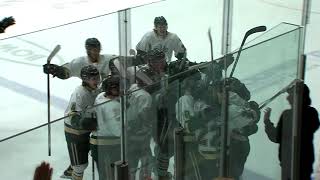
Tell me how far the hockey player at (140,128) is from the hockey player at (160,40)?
3.54ft

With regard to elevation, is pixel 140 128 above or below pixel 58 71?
above

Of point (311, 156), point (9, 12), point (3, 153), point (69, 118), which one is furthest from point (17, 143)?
point (9, 12)

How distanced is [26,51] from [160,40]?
42.6 inches

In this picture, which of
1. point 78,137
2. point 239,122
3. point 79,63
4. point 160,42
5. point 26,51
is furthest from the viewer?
point 26,51

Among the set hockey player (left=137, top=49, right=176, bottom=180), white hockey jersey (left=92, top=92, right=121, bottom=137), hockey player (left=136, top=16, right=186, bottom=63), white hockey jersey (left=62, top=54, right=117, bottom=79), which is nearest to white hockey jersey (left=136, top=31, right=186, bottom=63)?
hockey player (left=136, top=16, right=186, bottom=63)

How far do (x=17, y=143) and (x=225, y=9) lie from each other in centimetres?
186

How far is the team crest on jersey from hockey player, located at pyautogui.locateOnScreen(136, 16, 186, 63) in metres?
0.57

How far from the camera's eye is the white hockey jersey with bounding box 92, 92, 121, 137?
129 centimetres

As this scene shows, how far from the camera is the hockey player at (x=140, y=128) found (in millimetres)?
1354

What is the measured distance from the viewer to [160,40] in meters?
2.92

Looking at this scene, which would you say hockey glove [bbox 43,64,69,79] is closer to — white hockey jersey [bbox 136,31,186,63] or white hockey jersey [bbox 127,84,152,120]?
white hockey jersey [bbox 136,31,186,63]

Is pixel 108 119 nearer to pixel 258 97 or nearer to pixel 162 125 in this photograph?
pixel 162 125

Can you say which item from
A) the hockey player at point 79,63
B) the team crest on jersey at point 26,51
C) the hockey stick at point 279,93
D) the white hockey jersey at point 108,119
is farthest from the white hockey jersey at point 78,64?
the white hockey jersey at point 108,119

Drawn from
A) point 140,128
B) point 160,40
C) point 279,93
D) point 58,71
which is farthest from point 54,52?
point 140,128
